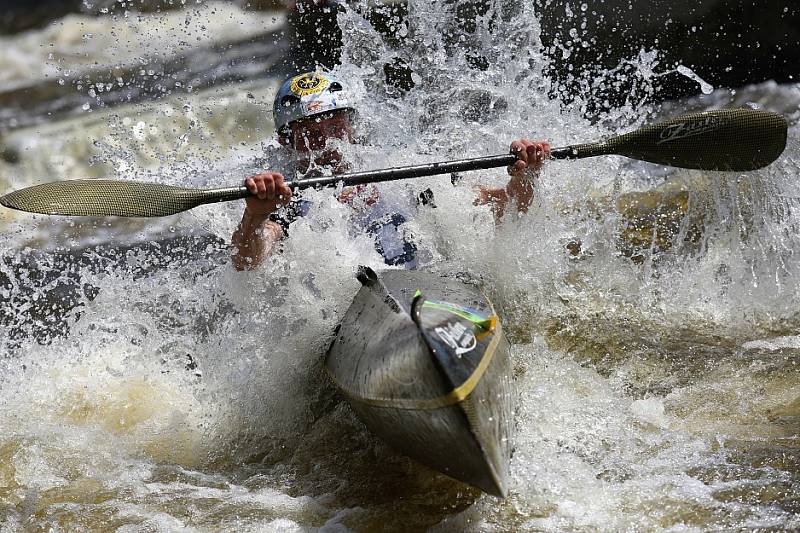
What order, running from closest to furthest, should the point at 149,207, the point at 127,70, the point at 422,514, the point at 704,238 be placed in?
the point at 422,514, the point at 149,207, the point at 704,238, the point at 127,70

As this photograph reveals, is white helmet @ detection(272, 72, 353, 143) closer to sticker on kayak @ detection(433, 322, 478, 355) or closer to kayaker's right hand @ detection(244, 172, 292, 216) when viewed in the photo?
kayaker's right hand @ detection(244, 172, 292, 216)

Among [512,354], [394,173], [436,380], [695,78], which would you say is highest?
[394,173]

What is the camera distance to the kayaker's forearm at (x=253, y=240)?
312 cm

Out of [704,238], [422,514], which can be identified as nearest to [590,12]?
[704,238]

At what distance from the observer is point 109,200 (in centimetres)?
317

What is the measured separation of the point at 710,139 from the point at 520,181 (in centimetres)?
97

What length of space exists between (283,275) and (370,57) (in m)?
2.10

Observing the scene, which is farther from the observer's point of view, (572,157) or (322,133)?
(322,133)

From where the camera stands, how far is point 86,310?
3.79 metres

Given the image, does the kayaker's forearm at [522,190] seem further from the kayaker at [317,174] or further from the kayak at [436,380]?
the kayak at [436,380]

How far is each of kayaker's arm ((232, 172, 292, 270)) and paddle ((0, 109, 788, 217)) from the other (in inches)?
2.2

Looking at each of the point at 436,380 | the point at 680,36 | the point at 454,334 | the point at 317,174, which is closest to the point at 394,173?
the point at 317,174

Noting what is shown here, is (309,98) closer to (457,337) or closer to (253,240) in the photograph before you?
(253,240)

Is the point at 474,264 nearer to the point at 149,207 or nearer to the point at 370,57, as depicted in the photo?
the point at 149,207
